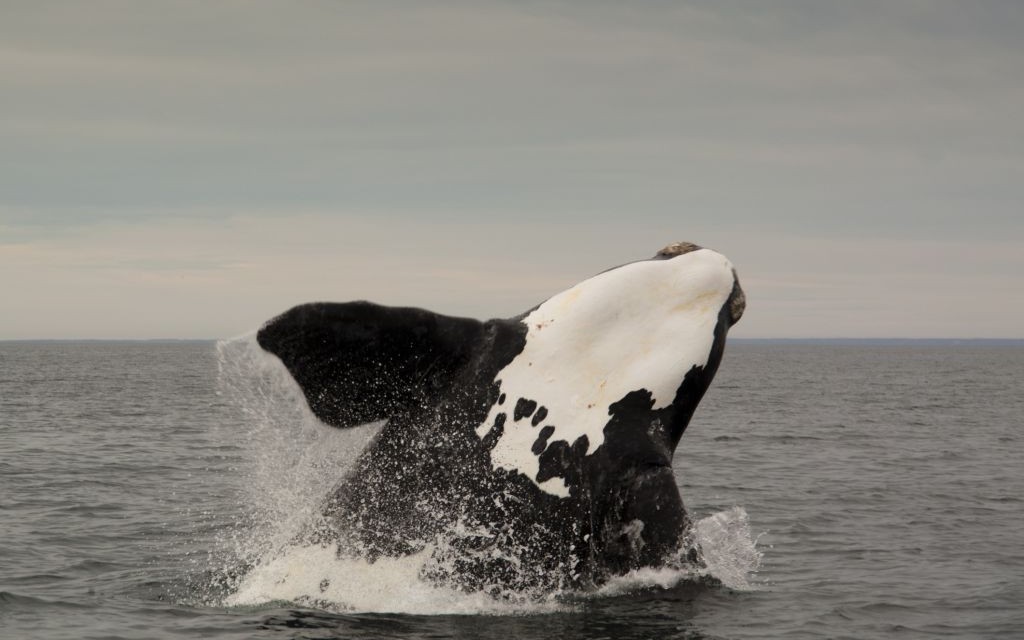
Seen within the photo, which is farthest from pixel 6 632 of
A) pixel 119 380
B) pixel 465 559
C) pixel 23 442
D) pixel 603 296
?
pixel 119 380

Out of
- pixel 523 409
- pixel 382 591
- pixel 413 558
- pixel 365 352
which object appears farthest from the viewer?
pixel 382 591

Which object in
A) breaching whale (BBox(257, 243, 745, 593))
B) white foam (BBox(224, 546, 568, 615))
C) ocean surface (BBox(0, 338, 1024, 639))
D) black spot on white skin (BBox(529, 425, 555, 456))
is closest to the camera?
breaching whale (BBox(257, 243, 745, 593))

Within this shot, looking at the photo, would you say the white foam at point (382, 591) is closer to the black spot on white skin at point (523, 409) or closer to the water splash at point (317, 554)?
the water splash at point (317, 554)

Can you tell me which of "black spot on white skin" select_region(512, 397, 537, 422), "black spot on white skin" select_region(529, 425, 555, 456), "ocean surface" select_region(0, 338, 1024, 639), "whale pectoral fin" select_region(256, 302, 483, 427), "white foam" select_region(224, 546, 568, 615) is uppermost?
"whale pectoral fin" select_region(256, 302, 483, 427)

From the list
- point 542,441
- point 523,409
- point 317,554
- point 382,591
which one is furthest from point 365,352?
point 382,591

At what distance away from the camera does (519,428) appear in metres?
9.00

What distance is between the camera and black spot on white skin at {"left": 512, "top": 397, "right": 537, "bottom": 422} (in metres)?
9.02

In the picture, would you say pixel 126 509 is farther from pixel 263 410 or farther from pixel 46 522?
pixel 263 410

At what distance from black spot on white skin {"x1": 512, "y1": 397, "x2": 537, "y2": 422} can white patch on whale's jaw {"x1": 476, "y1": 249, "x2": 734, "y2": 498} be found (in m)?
0.03

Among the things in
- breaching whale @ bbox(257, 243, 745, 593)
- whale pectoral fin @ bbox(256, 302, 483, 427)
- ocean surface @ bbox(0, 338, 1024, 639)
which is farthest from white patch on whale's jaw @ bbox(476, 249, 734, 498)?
ocean surface @ bbox(0, 338, 1024, 639)

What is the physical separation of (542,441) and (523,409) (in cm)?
29

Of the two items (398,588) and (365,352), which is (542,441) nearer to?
(365,352)

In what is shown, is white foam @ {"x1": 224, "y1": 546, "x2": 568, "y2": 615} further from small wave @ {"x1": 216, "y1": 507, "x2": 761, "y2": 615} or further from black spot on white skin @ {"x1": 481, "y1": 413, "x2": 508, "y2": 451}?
black spot on white skin @ {"x1": 481, "y1": 413, "x2": 508, "y2": 451}

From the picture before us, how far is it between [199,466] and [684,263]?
56.2 ft
